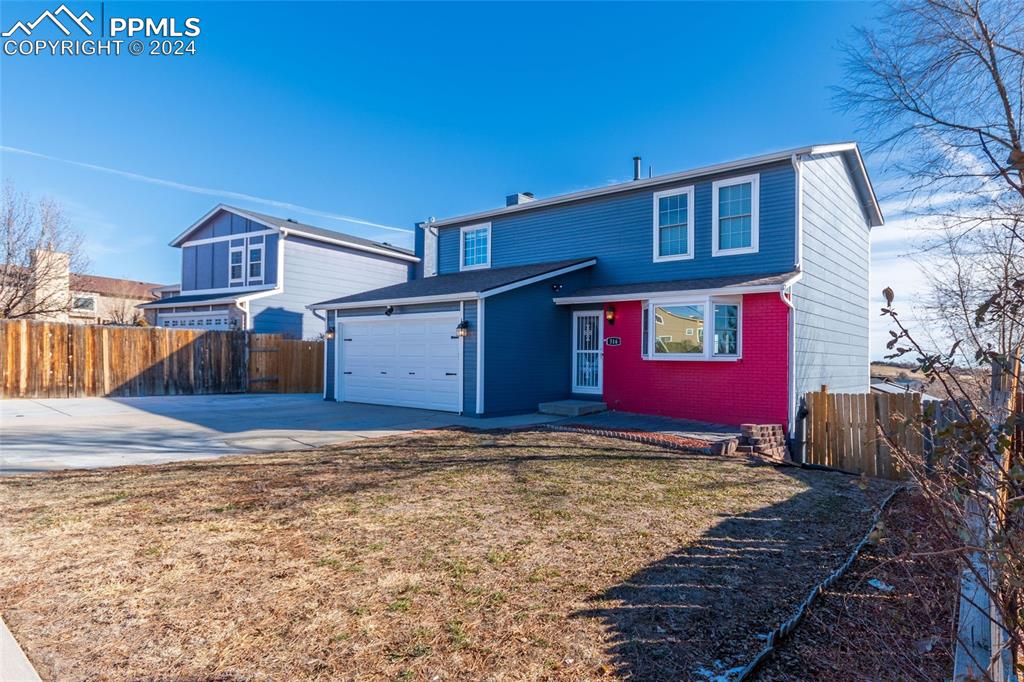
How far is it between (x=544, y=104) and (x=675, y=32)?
195 inches

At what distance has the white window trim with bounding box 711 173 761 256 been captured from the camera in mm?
11859

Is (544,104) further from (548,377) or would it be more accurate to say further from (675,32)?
(548,377)

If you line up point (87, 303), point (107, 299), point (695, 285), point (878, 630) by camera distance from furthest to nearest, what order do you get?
point (107, 299), point (87, 303), point (695, 285), point (878, 630)

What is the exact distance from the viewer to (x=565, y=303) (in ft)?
45.6

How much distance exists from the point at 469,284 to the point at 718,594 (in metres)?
11.2

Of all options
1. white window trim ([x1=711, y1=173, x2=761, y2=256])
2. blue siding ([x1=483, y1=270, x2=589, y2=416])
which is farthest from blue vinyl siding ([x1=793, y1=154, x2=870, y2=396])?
blue siding ([x1=483, y1=270, x2=589, y2=416])

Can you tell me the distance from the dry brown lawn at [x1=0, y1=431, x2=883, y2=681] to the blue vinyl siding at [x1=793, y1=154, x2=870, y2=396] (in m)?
5.90

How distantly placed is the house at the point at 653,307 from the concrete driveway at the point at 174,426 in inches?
58.9

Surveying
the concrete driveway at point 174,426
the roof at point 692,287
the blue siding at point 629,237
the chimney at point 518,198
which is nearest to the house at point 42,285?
the concrete driveway at point 174,426

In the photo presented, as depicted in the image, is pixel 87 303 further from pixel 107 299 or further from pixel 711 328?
pixel 711 328

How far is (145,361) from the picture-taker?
17266mm

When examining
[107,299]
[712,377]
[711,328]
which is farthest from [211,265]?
[712,377]

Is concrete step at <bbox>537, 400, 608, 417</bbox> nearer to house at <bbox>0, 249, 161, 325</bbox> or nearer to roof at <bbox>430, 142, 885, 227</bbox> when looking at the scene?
roof at <bbox>430, 142, 885, 227</bbox>

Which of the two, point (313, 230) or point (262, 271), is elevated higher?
point (313, 230)
